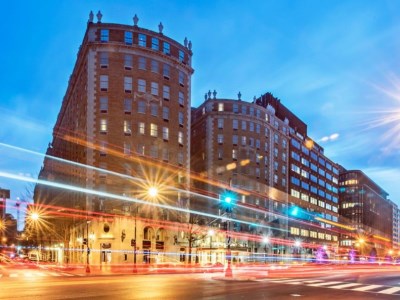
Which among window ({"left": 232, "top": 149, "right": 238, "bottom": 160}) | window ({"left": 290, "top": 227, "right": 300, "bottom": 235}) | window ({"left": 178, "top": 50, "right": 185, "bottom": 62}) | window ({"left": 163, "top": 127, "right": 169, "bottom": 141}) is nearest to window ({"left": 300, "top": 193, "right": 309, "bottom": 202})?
window ({"left": 290, "top": 227, "right": 300, "bottom": 235})

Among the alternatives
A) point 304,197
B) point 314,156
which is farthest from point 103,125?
point 314,156

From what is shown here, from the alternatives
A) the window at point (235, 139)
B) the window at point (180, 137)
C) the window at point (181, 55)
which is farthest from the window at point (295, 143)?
the window at point (180, 137)

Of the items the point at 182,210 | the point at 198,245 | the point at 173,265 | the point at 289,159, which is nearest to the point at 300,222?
the point at 289,159

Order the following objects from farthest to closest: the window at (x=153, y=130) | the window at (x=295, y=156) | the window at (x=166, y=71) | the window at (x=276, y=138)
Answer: the window at (x=295, y=156), the window at (x=276, y=138), the window at (x=166, y=71), the window at (x=153, y=130)

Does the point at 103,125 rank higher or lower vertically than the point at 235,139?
lower

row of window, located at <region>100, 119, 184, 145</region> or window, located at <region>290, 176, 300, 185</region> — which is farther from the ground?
row of window, located at <region>100, 119, 184, 145</region>

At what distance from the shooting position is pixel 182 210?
68.2 metres

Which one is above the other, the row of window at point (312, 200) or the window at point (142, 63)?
the window at point (142, 63)

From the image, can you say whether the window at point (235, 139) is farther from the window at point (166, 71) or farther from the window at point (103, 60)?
the window at point (103, 60)

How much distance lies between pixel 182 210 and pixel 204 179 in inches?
1016

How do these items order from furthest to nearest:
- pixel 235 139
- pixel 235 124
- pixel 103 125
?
pixel 235 124, pixel 235 139, pixel 103 125

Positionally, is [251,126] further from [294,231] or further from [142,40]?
[142,40]

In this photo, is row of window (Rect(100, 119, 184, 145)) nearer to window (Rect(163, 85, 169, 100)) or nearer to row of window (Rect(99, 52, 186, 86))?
window (Rect(163, 85, 169, 100))

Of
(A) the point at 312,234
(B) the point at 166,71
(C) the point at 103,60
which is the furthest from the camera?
(A) the point at 312,234
